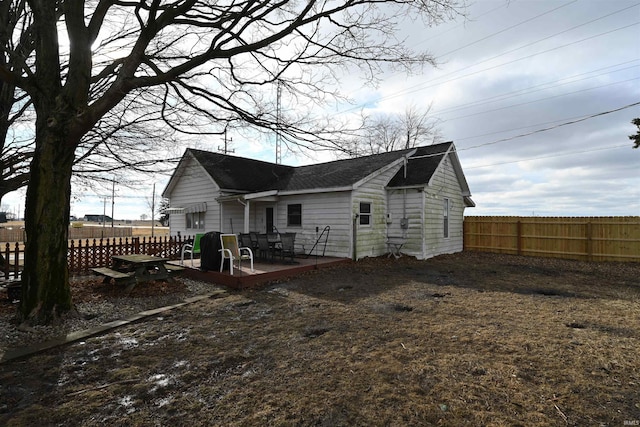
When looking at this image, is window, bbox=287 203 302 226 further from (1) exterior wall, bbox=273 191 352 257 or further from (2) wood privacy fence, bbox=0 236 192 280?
(2) wood privacy fence, bbox=0 236 192 280

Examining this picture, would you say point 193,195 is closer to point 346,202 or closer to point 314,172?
point 314,172

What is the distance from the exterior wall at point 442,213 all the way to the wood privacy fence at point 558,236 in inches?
42.8

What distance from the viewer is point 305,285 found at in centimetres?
834

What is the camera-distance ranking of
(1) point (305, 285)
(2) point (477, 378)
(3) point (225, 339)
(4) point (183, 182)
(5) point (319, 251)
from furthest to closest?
1. (4) point (183, 182)
2. (5) point (319, 251)
3. (1) point (305, 285)
4. (3) point (225, 339)
5. (2) point (477, 378)

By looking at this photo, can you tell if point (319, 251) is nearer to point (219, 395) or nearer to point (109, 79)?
point (109, 79)

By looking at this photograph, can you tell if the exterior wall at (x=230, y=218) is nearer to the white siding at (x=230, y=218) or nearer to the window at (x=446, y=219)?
the white siding at (x=230, y=218)

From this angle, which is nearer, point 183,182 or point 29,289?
point 29,289

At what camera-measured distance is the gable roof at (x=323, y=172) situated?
1313 cm

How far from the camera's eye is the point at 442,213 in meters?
14.8

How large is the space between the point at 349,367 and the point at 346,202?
8.68 m

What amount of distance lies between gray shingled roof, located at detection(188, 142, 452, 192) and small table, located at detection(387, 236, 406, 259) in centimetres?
226

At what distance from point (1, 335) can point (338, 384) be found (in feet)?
16.3

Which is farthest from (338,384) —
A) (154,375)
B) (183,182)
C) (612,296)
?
(183,182)

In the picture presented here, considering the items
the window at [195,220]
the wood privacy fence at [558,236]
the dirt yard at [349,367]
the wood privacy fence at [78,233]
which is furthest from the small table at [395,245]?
the wood privacy fence at [78,233]
